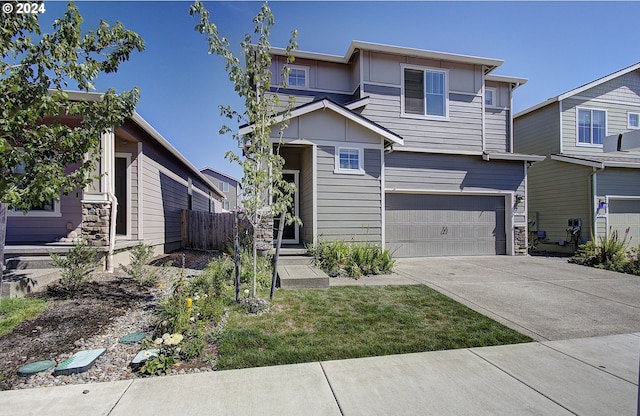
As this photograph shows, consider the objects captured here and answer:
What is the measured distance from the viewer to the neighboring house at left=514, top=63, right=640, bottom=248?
1155cm

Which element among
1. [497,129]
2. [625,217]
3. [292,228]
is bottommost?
[292,228]

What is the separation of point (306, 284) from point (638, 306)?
566cm

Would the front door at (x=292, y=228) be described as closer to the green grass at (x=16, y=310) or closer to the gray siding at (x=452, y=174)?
the gray siding at (x=452, y=174)

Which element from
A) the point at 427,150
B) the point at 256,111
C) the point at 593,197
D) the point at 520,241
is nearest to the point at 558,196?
the point at 593,197

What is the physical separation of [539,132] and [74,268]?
1672 cm

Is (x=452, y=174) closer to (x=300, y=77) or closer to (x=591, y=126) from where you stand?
(x=300, y=77)

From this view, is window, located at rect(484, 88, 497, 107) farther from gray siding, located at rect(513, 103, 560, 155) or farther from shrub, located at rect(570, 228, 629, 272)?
shrub, located at rect(570, 228, 629, 272)

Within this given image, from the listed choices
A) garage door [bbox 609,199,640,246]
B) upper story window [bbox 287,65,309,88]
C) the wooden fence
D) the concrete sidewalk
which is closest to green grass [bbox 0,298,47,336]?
the concrete sidewalk

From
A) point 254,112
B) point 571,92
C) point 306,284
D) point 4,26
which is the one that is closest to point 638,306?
point 306,284

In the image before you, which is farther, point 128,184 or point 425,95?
point 425,95

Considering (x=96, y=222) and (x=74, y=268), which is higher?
(x=96, y=222)

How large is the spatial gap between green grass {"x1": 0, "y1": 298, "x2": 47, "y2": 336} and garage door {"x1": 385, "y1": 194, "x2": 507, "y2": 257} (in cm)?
829

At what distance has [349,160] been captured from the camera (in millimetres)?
8586

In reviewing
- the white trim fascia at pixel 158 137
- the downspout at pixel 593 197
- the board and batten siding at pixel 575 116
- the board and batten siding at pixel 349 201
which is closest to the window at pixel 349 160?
the board and batten siding at pixel 349 201
